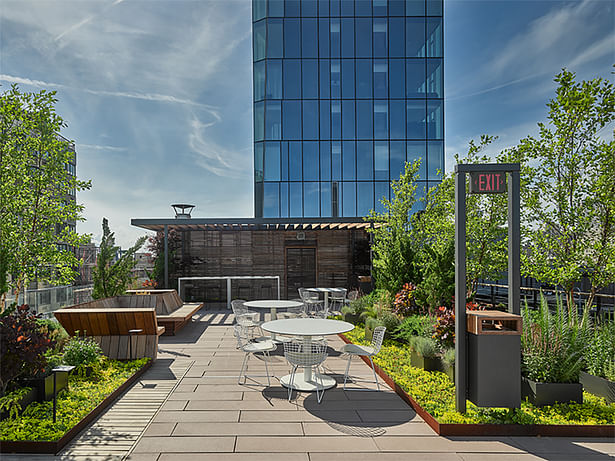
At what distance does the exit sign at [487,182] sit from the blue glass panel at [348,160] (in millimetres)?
17522

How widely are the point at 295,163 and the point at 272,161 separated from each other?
131cm

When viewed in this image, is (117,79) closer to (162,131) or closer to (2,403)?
(162,131)

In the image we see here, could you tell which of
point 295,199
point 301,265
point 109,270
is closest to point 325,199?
point 295,199

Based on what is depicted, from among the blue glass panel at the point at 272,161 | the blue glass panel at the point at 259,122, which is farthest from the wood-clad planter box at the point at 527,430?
the blue glass panel at the point at 259,122

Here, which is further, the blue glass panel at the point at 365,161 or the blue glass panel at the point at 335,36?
the blue glass panel at the point at 335,36

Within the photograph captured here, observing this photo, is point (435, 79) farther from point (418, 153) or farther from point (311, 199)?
point (311, 199)

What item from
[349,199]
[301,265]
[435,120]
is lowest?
[301,265]

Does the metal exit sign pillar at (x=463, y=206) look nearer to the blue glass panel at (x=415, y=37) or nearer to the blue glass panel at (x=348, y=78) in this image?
the blue glass panel at (x=348, y=78)

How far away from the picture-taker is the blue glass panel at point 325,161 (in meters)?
21.8

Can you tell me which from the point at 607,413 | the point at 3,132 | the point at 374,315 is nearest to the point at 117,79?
the point at 3,132

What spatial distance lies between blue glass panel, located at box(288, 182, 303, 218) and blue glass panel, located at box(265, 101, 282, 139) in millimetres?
3003

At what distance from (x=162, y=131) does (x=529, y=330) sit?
64.0 ft

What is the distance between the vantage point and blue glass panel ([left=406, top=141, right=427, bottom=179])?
21.5 metres

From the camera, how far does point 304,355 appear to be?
482cm
